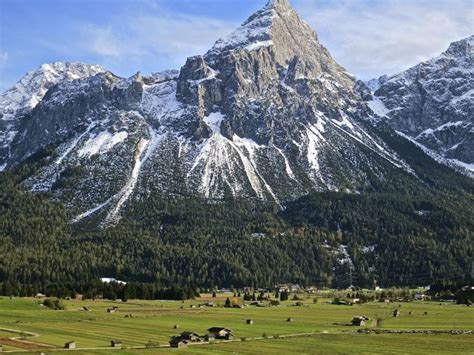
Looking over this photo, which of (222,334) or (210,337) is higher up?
(222,334)

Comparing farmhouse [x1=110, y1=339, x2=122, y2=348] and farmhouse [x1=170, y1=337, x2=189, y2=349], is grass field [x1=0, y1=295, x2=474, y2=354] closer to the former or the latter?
farmhouse [x1=110, y1=339, x2=122, y2=348]

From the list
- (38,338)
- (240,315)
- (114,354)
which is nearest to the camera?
(114,354)

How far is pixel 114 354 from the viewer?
99750 millimetres

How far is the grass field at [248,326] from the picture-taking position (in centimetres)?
10975

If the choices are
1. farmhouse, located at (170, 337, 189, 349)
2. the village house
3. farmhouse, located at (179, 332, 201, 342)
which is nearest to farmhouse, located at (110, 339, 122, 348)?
farmhouse, located at (170, 337, 189, 349)

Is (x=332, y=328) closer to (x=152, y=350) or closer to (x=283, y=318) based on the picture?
(x=283, y=318)

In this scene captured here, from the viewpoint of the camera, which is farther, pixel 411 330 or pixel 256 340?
pixel 411 330

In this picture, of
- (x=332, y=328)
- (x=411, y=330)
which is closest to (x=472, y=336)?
(x=411, y=330)

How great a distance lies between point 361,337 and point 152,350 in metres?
37.6

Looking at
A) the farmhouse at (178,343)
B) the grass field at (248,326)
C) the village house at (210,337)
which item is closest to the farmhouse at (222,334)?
the village house at (210,337)

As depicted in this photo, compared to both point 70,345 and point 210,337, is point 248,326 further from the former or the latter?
point 70,345

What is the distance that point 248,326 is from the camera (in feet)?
469

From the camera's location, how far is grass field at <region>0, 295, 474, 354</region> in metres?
110

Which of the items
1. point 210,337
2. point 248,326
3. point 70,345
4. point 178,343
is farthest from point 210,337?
point 70,345
